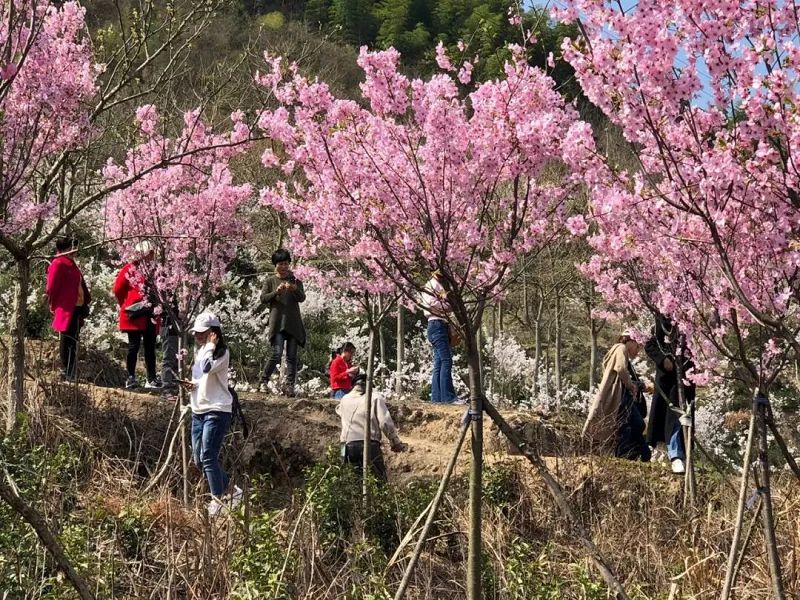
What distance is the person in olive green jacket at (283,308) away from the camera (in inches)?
380

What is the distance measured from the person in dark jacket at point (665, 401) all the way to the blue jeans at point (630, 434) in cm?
23

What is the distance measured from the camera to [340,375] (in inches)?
384

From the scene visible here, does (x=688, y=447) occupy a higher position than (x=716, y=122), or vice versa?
(x=716, y=122)

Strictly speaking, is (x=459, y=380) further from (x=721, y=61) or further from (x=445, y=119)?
(x=721, y=61)

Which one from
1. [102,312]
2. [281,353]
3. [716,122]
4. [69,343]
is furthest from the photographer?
[102,312]

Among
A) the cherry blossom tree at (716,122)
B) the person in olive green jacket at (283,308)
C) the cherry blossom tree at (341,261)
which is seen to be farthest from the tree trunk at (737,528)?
the person in olive green jacket at (283,308)

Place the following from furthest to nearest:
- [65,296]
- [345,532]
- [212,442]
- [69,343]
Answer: [69,343] → [65,296] → [212,442] → [345,532]

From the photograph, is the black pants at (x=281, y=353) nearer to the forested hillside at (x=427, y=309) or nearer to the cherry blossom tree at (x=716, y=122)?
the forested hillside at (x=427, y=309)

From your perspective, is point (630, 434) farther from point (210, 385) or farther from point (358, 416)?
point (210, 385)

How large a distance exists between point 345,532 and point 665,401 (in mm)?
3370

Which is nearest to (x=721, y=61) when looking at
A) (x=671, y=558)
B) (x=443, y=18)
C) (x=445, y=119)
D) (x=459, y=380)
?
(x=445, y=119)

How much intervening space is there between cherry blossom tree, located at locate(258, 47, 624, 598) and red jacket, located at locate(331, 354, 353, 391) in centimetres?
430

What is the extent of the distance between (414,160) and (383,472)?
3.59m

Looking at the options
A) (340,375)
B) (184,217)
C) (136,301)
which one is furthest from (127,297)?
(340,375)
